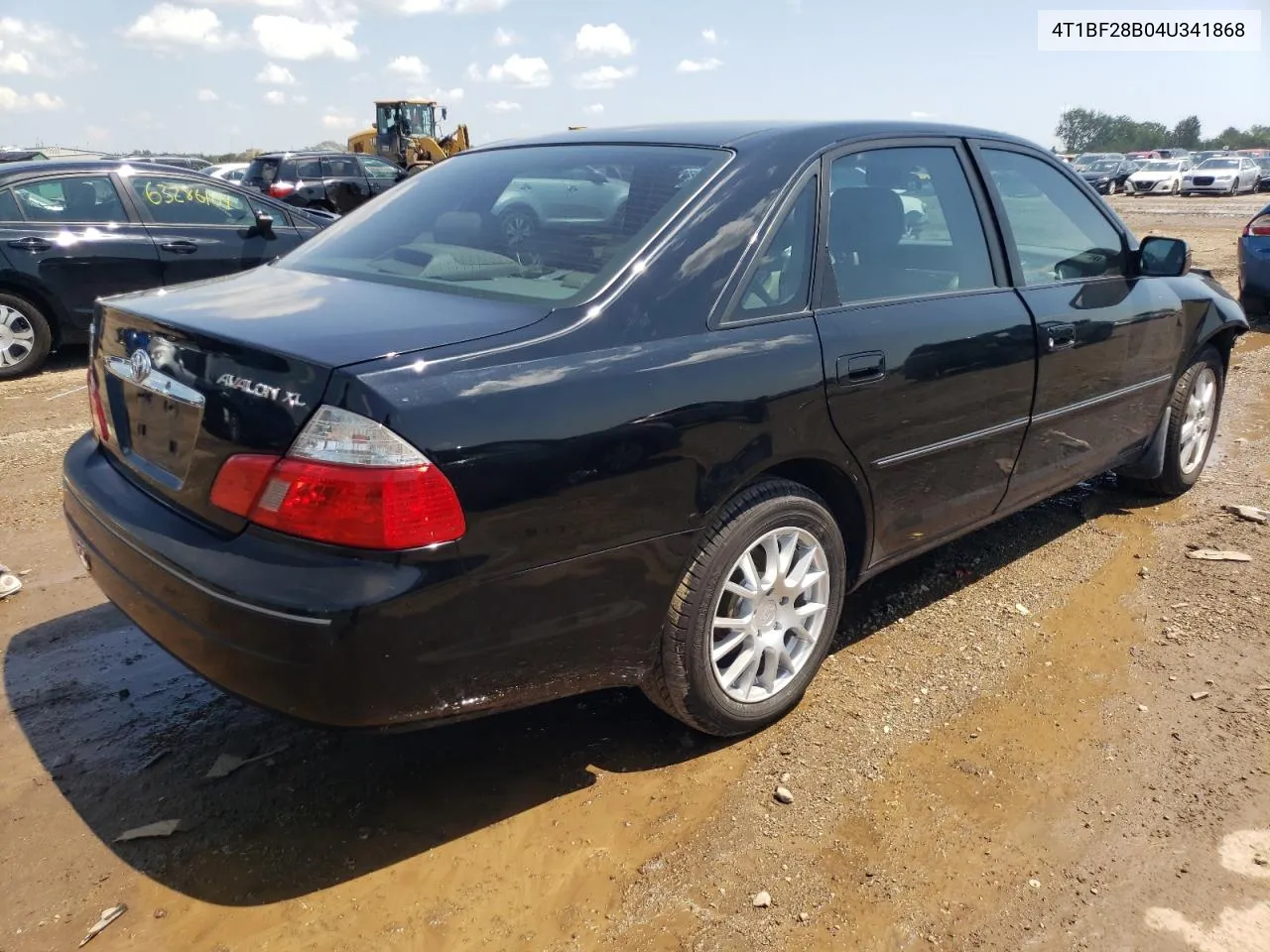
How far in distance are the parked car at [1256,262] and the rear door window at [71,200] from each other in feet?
34.2

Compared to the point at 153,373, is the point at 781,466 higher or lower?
lower

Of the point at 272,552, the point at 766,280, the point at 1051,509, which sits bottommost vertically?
the point at 1051,509

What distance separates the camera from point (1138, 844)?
2477 mm

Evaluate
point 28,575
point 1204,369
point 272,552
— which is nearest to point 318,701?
point 272,552

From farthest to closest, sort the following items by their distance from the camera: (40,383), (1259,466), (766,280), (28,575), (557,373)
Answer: (40,383) → (1259,466) → (28,575) → (766,280) → (557,373)

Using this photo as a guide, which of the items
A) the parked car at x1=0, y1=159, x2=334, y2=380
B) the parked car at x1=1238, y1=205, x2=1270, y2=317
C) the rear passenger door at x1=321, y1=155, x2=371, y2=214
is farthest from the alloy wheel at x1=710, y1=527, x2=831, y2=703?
the rear passenger door at x1=321, y1=155, x2=371, y2=214

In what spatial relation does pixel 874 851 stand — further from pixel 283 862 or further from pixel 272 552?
pixel 272 552

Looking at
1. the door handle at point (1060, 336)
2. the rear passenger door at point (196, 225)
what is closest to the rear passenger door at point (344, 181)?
the rear passenger door at point (196, 225)

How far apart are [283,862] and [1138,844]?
2128 millimetres

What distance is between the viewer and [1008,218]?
363cm

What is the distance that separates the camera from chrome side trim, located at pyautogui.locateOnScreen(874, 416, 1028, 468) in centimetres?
304

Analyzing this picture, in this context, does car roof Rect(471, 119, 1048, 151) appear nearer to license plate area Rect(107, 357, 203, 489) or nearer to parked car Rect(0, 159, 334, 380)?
license plate area Rect(107, 357, 203, 489)

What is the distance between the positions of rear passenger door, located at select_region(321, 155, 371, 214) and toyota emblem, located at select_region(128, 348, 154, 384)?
649 inches

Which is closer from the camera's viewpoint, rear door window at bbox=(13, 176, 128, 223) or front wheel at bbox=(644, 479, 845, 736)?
front wheel at bbox=(644, 479, 845, 736)
